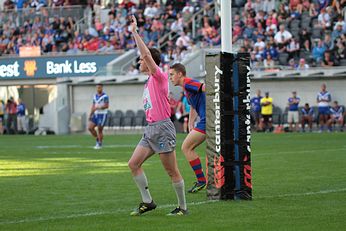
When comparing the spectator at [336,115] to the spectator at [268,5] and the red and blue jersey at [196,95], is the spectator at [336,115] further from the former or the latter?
the red and blue jersey at [196,95]

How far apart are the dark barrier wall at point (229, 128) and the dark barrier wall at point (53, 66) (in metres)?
31.5

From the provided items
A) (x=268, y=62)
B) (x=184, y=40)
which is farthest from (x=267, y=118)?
(x=184, y=40)

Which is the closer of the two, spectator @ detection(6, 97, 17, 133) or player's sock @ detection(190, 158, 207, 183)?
player's sock @ detection(190, 158, 207, 183)

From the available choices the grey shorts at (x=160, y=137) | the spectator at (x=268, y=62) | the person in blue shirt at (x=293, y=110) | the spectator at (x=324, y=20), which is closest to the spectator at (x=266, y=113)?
the person in blue shirt at (x=293, y=110)

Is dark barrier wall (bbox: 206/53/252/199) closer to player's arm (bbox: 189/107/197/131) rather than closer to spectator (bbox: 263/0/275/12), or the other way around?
player's arm (bbox: 189/107/197/131)

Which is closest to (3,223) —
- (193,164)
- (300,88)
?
(193,164)

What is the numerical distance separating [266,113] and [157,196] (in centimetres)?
2474

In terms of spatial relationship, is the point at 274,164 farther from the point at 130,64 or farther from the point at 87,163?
the point at 130,64

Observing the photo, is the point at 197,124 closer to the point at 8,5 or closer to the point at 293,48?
the point at 293,48

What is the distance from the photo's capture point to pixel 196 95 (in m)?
14.4

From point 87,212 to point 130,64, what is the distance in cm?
3196

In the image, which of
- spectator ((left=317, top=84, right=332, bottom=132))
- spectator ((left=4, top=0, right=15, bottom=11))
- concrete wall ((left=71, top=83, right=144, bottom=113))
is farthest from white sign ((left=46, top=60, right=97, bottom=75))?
spectator ((left=317, top=84, right=332, bottom=132))

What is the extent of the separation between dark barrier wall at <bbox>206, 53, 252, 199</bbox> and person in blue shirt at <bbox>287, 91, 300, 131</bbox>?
24163 mm

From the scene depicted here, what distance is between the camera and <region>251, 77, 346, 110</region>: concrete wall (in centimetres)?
3738
